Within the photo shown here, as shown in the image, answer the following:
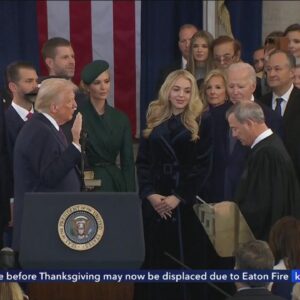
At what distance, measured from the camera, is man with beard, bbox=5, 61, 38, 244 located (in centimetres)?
697

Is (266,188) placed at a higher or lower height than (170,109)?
lower

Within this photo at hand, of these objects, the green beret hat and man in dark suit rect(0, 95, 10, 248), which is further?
the green beret hat

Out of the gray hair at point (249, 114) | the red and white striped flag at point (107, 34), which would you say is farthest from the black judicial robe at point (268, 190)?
the red and white striped flag at point (107, 34)

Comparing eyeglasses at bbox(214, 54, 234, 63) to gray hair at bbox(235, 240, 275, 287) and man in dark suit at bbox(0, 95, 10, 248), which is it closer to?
man in dark suit at bbox(0, 95, 10, 248)

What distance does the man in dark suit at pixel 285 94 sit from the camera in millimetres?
7195

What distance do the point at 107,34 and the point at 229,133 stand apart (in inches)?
123

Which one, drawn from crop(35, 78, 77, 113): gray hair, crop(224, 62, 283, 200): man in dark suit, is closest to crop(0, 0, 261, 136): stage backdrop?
crop(224, 62, 283, 200): man in dark suit

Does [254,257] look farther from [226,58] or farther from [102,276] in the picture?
[226,58]

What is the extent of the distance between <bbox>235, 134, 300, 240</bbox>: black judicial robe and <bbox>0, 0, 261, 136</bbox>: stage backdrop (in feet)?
12.3

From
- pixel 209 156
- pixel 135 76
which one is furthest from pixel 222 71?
pixel 135 76

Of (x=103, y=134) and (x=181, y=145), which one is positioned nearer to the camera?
(x=181, y=145)

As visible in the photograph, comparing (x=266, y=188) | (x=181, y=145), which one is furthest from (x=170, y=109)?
(x=266, y=188)

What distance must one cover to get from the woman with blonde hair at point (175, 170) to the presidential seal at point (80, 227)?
181cm

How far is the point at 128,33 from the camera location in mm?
9906
